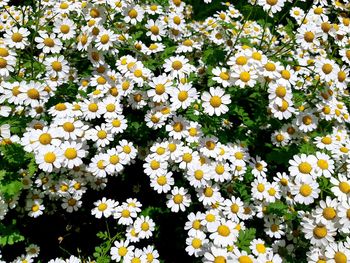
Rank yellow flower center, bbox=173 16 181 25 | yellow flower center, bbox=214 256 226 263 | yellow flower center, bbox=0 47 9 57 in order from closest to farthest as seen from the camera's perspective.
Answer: yellow flower center, bbox=214 256 226 263
yellow flower center, bbox=0 47 9 57
yellow flower center, bbox=173 16 181 25

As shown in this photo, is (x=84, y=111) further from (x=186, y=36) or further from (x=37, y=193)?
(x=186, y=36)

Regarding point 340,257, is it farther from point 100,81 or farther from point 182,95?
point 100,81

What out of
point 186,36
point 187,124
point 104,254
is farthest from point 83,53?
point 104,254

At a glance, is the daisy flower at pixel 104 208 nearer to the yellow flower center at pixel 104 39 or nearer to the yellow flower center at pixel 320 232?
the yellow flower center at pixel 104 39

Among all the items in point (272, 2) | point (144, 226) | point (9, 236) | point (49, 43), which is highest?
point (272, 2)

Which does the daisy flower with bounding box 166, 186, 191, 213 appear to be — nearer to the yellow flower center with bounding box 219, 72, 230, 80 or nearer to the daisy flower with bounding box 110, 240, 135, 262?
the daisy flower with bounding box 110, 240, 135, 262

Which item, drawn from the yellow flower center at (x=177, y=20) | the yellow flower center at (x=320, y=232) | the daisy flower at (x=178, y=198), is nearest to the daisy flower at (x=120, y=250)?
the daisy flower at (x=178, y=198)

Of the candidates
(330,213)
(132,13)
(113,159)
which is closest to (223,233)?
(330,213)

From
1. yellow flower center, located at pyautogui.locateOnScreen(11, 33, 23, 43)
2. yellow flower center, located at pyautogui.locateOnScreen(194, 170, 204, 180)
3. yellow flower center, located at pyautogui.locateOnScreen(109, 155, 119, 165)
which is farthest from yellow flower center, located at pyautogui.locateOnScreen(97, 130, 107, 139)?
yellow flower center, located at pyautogui.locateOnScreen(11, 33, 23, 43)

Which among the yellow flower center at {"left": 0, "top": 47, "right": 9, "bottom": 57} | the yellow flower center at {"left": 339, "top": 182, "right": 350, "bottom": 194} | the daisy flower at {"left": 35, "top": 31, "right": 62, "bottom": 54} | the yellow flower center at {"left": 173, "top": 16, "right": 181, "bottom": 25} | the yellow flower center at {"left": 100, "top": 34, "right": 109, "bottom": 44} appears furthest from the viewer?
the yellow flower center at {"left": 173, "top": 16, "right": 181, "bottom": 25}
